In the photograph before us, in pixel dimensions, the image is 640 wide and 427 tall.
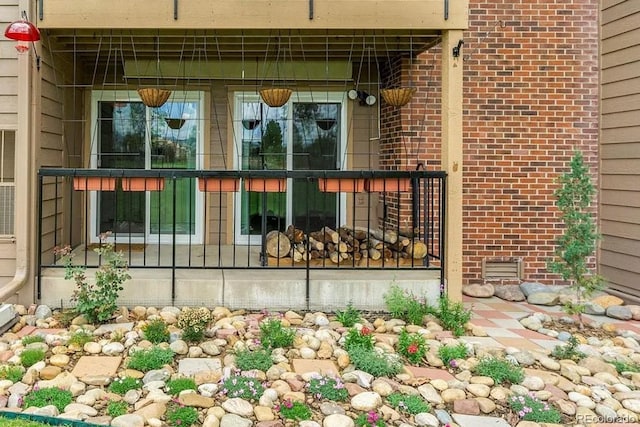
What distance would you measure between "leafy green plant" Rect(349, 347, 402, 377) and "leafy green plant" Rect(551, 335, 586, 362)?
1225 mm

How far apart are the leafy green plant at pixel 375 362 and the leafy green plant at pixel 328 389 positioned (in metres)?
0.27

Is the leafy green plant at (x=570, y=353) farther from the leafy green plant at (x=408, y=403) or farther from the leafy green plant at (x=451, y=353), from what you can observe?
the leafy green plant at (x=408, y=403)

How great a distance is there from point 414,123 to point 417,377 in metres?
3.26

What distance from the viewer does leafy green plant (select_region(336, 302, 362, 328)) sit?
4000mm

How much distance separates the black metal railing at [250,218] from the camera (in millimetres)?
4383

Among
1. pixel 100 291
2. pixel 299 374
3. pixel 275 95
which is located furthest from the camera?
pixel 275 95

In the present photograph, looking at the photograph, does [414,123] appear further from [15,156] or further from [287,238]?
[15,156]

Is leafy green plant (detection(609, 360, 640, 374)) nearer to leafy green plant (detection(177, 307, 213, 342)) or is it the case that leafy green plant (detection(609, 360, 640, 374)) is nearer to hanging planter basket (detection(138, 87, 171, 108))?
leafy green plant (detection(177, 307, 213, 342))

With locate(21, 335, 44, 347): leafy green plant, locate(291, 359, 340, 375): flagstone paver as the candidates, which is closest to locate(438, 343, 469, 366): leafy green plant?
locate(291, 359, 340, 375): flagstone paver

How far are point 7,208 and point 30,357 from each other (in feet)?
6.06

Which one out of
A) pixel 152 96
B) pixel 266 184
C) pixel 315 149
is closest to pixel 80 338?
pixel 266 184

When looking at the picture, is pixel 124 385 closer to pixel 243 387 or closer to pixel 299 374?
pixel 243 387

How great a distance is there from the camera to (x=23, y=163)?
13.6 ft

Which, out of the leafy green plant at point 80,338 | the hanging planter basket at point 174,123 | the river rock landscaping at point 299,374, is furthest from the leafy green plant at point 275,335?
the hanging planter basket at point 174,123
